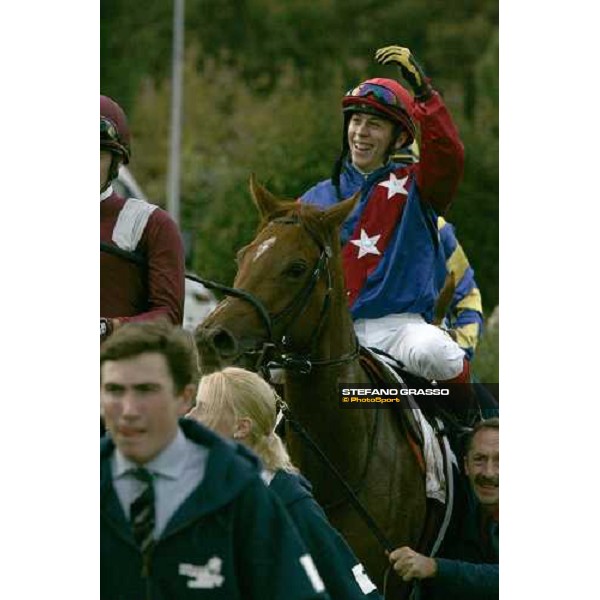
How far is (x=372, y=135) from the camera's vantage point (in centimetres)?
714

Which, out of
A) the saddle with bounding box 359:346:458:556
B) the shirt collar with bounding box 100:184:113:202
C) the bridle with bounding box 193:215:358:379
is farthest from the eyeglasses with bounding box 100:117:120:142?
the saddle with bounding box 359:346:458:556

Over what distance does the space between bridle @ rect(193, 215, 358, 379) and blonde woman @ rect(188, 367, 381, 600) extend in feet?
3.63

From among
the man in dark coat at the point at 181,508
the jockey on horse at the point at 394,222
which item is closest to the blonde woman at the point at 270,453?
the man in dark coat at the point at 181,508

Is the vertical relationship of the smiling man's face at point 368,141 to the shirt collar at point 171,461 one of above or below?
above

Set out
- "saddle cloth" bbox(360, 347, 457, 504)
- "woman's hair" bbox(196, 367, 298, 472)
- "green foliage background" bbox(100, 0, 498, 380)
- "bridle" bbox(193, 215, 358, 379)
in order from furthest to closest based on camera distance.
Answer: "saddle cloth" bbox(360, 347, 457, 504) < "green foliage background" bbox(100, 0, 498, 380) < "bridle" bbox(193, 215, 358, 379) < "woman's hair" bbox(196, 367, 298, 472)

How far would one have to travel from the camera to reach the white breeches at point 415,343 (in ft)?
22.9

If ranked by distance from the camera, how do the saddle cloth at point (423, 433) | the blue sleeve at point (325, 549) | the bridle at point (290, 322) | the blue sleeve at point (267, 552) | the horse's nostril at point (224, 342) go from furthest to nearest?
the saddle cloth at point (423, 433) → the bridle at point (290, 322) → the horse's nostril at point (224, 342) → the blue sleeve at point (325, 549) → the blue sleeve at point (267, 552)

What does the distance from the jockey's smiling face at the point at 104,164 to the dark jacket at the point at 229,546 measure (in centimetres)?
192

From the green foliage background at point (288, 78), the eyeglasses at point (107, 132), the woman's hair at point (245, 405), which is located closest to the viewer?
the woman's hair at point (245, 405)

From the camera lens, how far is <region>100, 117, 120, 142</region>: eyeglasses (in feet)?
20.4

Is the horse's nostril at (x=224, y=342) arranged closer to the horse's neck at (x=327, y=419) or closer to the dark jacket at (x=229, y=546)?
the horse's neck at (x=327, y=419)

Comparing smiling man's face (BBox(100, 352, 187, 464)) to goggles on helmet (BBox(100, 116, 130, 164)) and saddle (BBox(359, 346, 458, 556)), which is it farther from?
saddle (BBox(359, 346, 458, 556))
